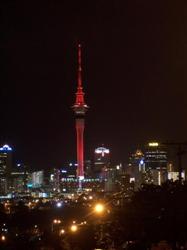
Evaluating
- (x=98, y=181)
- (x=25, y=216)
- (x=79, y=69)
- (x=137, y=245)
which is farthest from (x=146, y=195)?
(x=98, y=181)

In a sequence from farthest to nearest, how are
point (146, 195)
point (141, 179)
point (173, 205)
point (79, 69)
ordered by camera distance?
point (79, 69)
point (141, 179)
point (146, 195)
point (173, 205)

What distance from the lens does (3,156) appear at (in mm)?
153375

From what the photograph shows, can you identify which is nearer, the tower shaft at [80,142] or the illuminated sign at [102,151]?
the tower shaft at [80,142]

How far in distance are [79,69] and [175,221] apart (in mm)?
103924

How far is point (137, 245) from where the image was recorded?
19828 millimetres

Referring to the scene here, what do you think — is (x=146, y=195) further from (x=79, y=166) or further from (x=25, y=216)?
(x=79, y=166)

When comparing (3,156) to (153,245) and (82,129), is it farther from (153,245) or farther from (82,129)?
(153,245)

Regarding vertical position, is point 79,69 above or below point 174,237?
above

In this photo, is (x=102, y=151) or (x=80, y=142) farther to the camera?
(x=102, y=151)

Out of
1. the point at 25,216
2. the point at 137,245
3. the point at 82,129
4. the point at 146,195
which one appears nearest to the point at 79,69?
the point at 82,129

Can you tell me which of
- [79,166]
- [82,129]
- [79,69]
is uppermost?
[79,69]

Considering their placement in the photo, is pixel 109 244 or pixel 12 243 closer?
pixel 109 244

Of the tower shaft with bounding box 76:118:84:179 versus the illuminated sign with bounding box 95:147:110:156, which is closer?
the tower shaft with bounding box 76:118:84:179

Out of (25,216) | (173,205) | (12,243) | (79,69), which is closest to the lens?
(173,205)
